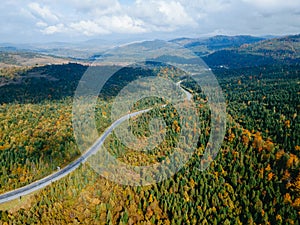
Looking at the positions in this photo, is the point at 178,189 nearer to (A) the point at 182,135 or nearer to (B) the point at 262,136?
(A) the point at 182,135

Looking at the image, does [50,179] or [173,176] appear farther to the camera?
[50,179]

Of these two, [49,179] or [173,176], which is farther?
[49,179]

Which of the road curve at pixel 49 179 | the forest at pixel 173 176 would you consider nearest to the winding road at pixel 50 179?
the road curve at pixel 49 179

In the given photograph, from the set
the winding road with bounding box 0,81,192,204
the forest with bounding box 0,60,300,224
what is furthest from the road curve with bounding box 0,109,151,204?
the forest with bounding box 0,60,300,224

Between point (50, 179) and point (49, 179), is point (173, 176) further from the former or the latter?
point (49, 179)

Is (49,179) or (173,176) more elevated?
(173,176)

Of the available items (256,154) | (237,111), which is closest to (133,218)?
(256,154)

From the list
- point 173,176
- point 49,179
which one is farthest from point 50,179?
point 173,176

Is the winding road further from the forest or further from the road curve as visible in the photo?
the forest

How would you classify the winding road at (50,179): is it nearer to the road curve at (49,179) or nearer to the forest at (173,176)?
the road curve at (49,179)
